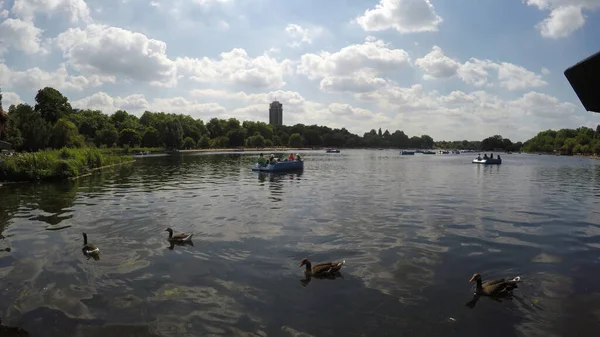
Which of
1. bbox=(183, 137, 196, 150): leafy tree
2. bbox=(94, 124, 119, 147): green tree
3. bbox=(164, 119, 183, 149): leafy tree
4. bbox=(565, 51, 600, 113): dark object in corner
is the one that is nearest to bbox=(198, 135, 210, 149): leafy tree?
bbox=(183, 137, 196, 150): leafy tree

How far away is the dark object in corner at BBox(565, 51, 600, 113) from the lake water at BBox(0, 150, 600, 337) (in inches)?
271

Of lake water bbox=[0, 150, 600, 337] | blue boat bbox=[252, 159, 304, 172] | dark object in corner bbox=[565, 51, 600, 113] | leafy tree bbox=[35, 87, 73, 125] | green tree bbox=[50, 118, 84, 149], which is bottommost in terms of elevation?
lake water bbox=[0, 150, 600, 337]

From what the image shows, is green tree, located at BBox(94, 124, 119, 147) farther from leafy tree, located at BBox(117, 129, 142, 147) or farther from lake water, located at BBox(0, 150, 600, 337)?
lake water, located at BBox(0, 150, 600, 337)

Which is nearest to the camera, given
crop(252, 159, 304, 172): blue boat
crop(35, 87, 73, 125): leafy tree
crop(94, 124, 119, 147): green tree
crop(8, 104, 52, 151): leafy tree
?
crop(252, 159, 304, 172): blue boat

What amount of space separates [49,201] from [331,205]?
20.2 m

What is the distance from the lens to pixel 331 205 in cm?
2689

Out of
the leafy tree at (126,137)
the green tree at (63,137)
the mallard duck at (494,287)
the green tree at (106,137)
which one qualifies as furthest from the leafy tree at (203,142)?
the mallard duck at (494,287)

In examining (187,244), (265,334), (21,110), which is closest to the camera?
(265,334)

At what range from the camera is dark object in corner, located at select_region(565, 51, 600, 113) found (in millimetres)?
3479

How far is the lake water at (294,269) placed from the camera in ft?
31.8

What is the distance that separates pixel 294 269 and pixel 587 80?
11.1 metres

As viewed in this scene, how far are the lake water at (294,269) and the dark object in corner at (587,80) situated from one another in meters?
6.87

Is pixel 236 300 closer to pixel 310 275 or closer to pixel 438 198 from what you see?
pixel 310 275

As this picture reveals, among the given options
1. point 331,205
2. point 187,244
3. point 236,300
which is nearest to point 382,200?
point 331,205
